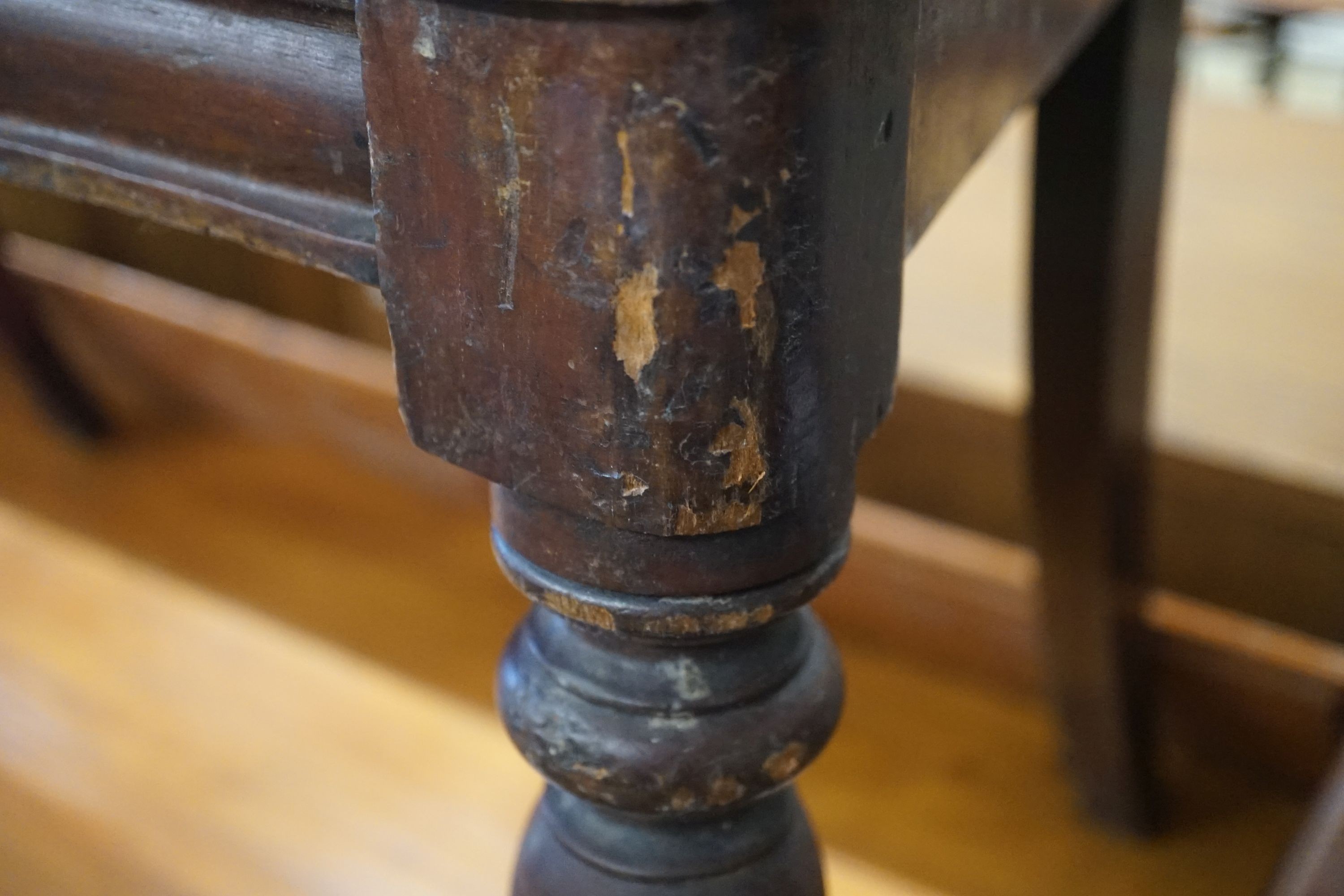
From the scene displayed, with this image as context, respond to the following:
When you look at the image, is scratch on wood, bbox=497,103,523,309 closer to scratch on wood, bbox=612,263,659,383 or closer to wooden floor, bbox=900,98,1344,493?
scratch on wood, bbox=612,263,659,383

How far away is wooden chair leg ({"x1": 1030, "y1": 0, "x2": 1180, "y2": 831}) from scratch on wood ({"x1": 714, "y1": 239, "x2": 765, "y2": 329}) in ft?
1.52

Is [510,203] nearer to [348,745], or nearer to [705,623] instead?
[705,623]

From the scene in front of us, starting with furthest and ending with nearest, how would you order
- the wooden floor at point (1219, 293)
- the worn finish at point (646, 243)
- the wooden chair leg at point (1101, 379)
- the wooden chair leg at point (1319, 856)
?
the wooden floor at point (1219, 293)
the wooden chair leg at point (1101, 379)
the wooden chair leg at point (1319, 856)
the worn finish at point (646, 243)

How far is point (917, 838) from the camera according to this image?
84 centimetres

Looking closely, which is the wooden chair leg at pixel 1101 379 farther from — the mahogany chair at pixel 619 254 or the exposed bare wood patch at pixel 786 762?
the exposed bare wood patch at pixel 786 762

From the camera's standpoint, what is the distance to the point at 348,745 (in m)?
0.91

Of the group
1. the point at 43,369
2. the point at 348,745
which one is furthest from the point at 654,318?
the point at 43,369

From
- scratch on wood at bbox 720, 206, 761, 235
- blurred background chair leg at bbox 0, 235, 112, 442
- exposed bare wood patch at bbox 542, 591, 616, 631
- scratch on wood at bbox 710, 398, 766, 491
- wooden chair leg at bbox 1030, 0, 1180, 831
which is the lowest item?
blurred background chair leg at bbox 0, 235, 112, 442

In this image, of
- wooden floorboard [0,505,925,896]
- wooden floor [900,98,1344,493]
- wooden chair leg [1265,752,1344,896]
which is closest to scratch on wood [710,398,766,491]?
wooden chair leg [1265,752,1344,896]

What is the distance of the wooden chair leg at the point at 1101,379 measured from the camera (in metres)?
0.64

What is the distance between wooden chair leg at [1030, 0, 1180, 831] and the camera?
639mm

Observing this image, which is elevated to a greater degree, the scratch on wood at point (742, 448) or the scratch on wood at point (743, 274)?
the scratch on wood at point (743, 274)

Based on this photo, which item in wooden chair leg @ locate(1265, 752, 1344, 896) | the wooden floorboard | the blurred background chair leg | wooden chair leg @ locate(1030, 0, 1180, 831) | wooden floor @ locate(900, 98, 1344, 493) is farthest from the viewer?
the blurred background chair leg

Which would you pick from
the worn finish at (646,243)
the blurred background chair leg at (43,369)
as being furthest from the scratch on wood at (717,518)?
the blurred background chair leg at (43,369)
